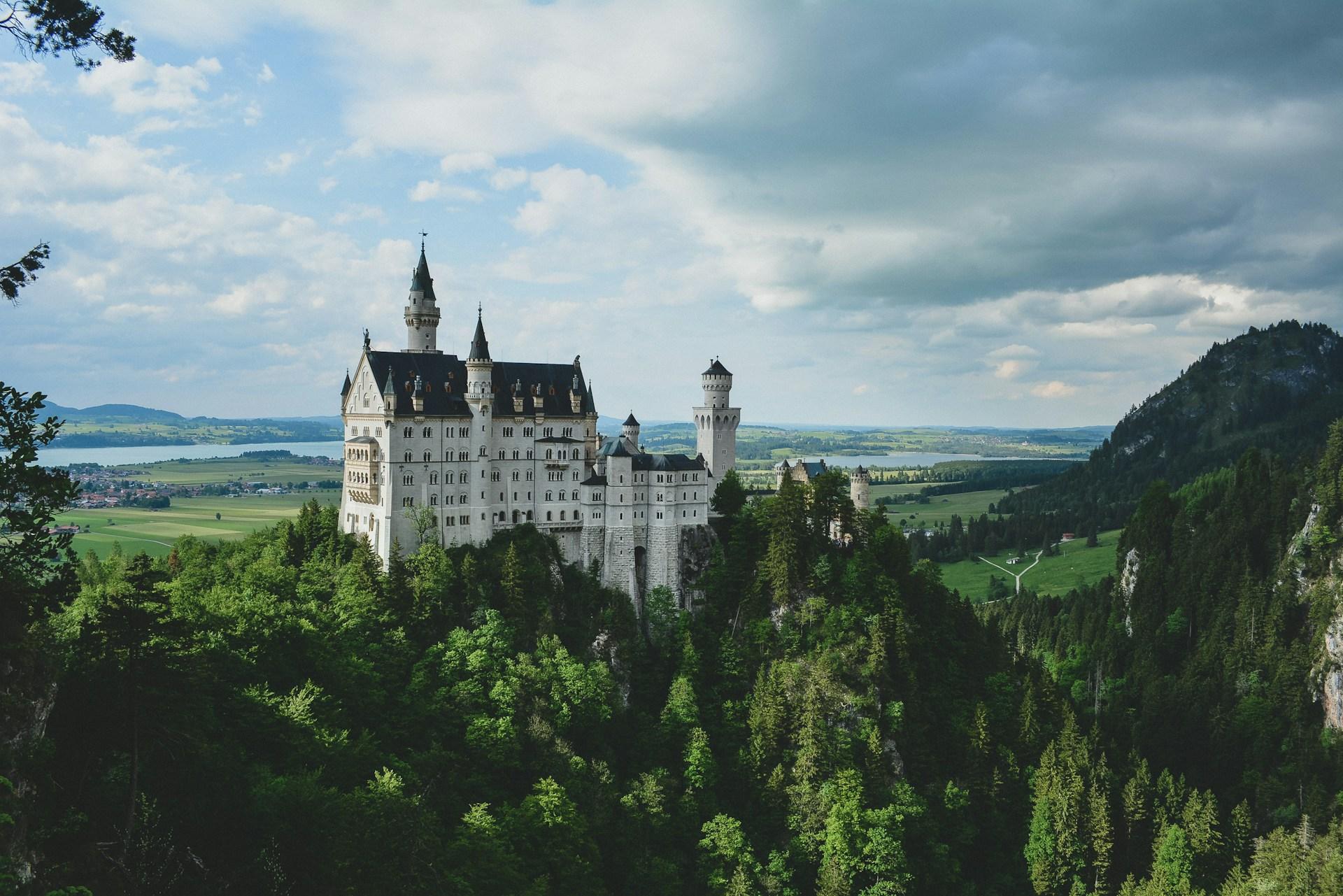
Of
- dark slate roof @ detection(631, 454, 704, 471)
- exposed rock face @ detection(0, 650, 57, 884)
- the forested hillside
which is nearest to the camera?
exposed rock face @ detection(0, 650, 57, 884)

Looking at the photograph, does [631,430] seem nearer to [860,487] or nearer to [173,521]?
[860,487]

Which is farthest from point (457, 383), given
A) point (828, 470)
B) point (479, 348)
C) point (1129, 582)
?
point (1129, 582)

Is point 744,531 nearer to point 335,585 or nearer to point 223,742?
point 335,585

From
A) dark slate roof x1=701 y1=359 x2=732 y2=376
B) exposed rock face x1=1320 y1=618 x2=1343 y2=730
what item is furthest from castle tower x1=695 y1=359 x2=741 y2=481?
exposed rock face x1=1320 y1=618 x2=1343 y2=730

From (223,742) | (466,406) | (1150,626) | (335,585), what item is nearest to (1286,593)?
(1150,626)

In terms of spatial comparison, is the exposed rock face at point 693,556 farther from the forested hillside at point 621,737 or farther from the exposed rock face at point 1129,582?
the exposed rock face at point 1129,582

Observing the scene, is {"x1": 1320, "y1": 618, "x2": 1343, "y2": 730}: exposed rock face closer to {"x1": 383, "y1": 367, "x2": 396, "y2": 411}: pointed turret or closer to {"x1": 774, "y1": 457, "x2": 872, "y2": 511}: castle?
{"x1": 774, "y1": 457, "x2": 872, "y2": 511}: castle

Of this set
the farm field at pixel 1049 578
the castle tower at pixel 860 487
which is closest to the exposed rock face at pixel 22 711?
the castle tower at pixel 860 487
